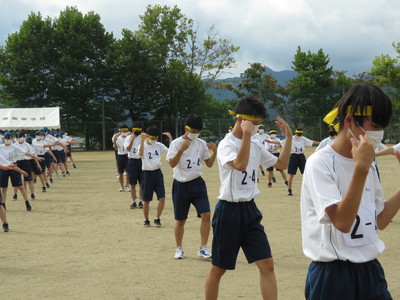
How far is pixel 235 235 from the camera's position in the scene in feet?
17.2

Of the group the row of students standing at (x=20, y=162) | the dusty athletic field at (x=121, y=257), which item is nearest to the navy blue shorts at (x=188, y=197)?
the dusty athletic field at (x=121, y=257)

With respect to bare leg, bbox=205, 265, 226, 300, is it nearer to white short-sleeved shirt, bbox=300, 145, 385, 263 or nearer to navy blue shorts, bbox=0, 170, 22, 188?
white short-sleeved shirt, bbox=300, 145, 385, 263

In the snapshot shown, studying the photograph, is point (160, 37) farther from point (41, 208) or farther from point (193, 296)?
point (193, 296)

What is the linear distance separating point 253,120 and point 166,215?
24.6ft

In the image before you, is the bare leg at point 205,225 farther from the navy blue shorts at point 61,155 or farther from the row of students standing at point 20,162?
the navy blue shorts at point 61,155

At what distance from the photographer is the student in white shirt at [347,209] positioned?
2.65 meters

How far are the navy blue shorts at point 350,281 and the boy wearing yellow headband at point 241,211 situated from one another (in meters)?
1.99

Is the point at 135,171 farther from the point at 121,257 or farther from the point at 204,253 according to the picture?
the point at 204,253

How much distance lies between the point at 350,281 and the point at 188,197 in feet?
17.1

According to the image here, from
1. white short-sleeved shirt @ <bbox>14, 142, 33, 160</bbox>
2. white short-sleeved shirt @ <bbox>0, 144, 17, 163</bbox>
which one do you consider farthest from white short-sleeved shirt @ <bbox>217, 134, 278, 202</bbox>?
white short-sleeved shirt @ <bbox>0, 144, 17, 163</bbox>

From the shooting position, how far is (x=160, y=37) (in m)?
54.7

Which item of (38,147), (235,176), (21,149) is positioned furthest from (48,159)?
(235,176)

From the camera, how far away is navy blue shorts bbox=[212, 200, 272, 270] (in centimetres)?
516

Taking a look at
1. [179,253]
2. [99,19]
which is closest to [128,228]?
[179,253]
